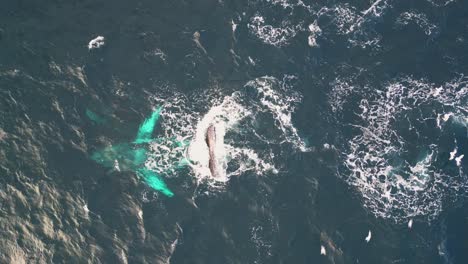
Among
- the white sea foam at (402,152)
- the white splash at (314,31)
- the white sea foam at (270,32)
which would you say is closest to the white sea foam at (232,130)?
the white sea foam at (270,32)

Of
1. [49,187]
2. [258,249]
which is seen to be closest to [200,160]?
[258,249]

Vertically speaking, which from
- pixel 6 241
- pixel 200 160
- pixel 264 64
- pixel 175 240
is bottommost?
pixel 6 241

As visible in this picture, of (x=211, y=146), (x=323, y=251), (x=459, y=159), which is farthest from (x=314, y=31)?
(x=323, y=251)

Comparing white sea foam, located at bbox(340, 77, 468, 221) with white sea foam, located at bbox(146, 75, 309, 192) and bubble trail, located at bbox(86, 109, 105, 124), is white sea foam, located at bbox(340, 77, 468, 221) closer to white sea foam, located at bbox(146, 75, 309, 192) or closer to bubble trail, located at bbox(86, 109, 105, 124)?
white sea foam, located at bbox(146, 75, 309, 192)

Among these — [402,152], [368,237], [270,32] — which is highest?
[270,32]

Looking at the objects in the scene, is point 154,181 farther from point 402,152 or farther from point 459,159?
point 459,159

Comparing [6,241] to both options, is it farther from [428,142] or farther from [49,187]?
[428,142]
